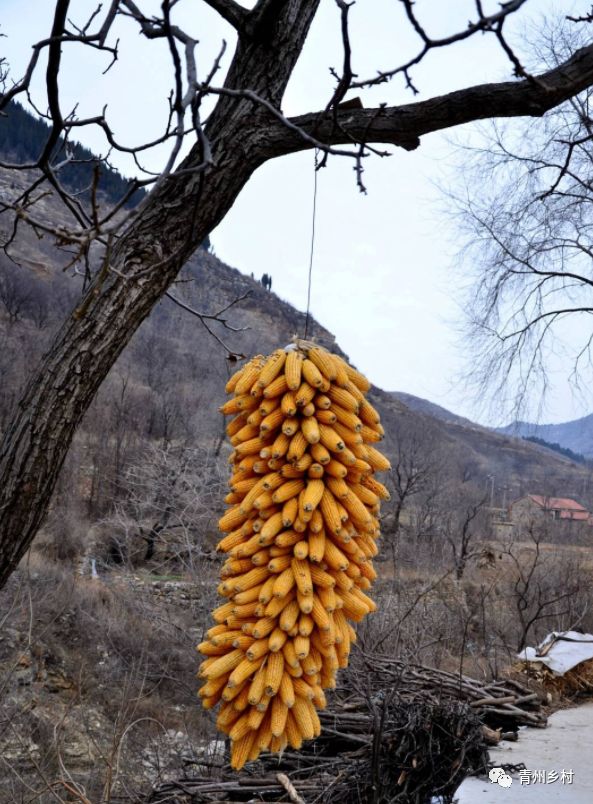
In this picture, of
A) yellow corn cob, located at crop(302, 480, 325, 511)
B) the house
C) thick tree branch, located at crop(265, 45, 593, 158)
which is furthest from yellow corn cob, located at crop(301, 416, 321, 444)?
the house

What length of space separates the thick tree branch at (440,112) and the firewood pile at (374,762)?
197cm

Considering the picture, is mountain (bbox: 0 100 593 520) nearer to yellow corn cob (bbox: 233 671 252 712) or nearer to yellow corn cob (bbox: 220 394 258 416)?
yellow corn cob (bbox: 220 394 258 416)

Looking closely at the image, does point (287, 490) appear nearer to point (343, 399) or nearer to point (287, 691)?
point (343, 399)

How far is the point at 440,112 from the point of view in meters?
2.06

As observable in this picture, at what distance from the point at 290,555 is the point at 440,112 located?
138 cm

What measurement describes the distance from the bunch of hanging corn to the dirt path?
62.7 inches

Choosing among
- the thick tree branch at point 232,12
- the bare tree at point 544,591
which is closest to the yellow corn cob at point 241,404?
the thick tree branch at point 232,12

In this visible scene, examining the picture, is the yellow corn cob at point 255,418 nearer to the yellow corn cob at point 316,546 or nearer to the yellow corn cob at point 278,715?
the yellow corn cob at point 316,546

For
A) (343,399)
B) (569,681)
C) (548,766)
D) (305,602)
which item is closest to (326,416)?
(343,399)

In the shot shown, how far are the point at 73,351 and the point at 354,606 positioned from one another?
108 centimetres

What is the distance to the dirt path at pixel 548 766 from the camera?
9.55ft

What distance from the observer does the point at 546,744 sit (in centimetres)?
387

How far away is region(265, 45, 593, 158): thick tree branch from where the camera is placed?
1950 millimetres

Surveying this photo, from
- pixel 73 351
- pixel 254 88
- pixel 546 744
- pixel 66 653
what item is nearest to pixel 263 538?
pixel 73 351
